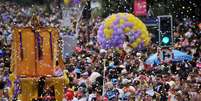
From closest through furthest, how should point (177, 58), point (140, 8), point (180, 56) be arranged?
point (177, 58) < point (180, 56) < point (140, 8)

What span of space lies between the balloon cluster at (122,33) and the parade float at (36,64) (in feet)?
40.1

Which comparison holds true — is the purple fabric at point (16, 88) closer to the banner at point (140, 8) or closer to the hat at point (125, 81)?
the hat at point (125, 81)

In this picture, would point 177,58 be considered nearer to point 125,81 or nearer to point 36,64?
point 125,81

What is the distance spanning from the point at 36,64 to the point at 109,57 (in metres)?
9.29

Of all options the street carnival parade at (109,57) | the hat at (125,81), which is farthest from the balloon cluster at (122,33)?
the hat at (125,81)

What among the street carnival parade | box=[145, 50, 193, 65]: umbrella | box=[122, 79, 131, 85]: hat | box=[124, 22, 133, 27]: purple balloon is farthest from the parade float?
box=[124, 22, 133, 27]: purple balloon

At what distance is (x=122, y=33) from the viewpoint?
27469mm

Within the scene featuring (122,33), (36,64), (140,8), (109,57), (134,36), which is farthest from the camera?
(140,8)

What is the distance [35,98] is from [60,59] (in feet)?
3.24

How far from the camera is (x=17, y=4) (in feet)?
179

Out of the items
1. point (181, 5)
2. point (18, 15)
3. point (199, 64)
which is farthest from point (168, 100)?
point (18, 15)

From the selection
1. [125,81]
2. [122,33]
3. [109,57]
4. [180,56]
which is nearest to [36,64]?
[125,81]

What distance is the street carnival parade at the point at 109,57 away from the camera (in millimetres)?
14445

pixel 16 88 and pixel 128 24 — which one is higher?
pixel 16 88
